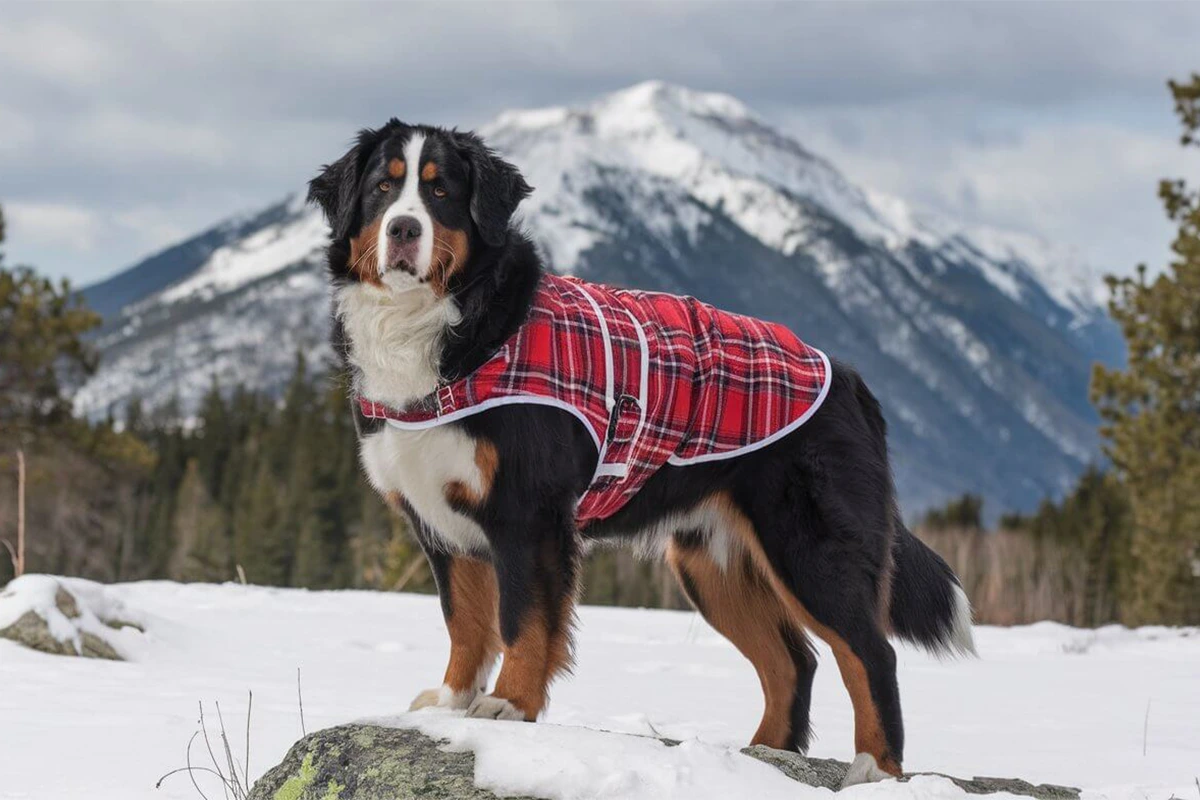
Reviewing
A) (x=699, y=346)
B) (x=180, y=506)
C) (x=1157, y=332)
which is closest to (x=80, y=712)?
(x=699, y=346)

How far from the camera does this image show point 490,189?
207 inches

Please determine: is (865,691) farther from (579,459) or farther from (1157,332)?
(1157,332)

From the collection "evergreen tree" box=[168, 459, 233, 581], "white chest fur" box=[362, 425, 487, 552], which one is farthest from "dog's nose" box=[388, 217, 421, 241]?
"evergreen tree" box=[168, 459, 233, 581]

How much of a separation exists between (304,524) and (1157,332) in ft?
183

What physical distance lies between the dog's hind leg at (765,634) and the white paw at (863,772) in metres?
0.88

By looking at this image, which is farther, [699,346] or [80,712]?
[80,712]

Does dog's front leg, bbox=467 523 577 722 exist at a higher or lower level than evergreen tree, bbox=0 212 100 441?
lower

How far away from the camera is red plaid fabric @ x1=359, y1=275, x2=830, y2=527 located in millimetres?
5066

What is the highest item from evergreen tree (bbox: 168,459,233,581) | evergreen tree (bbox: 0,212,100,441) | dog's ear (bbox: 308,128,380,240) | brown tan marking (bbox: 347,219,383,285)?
evergreen tree (bbox: 0,212,100,441)

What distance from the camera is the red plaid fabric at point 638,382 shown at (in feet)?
16.6

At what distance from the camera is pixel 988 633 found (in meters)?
13.2

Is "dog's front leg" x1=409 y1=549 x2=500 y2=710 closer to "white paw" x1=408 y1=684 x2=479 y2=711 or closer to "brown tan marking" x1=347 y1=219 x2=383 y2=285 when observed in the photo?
"white paw" x1=408 y1=684 x2=479 y2=711

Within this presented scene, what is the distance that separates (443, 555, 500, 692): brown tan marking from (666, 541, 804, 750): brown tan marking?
1.10 m

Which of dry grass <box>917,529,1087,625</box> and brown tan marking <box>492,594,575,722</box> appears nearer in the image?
brown tan marking <box>492,594,575,722</box>
